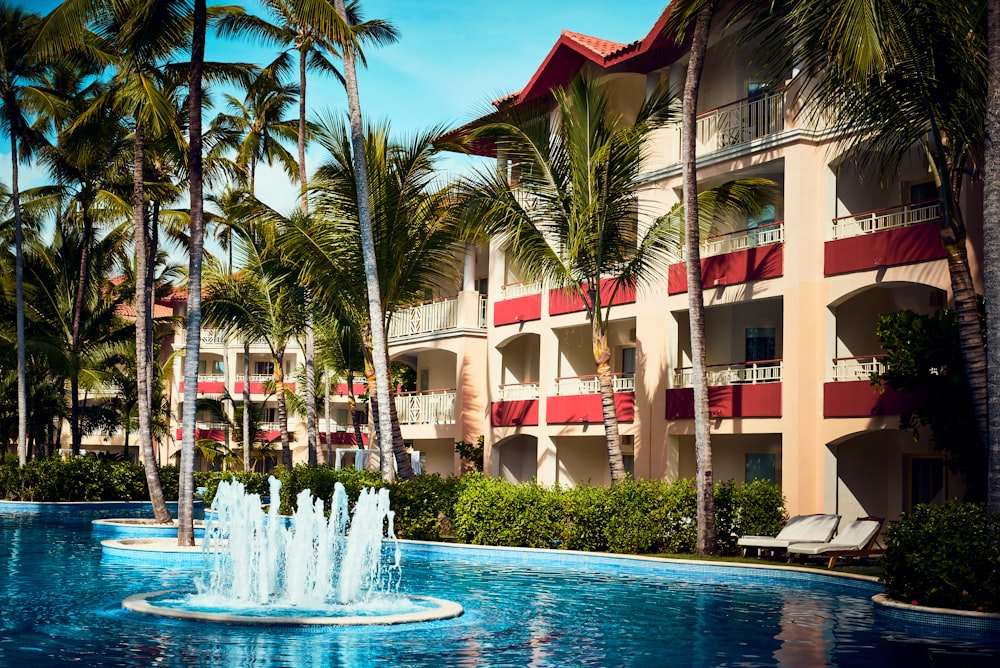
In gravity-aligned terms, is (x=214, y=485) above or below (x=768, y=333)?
below

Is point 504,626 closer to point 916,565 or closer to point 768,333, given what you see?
point 916,565

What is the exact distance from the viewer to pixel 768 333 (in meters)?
26.0

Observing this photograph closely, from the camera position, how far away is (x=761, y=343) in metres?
26.0

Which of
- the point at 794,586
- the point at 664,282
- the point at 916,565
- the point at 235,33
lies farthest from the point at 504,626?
the point at 235,33

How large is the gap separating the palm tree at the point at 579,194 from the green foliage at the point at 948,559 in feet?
26.6

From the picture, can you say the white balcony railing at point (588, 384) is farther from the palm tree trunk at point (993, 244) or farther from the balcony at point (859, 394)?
the palm tree trunk at point (993, 244)

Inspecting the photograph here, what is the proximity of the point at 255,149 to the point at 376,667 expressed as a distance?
3096 cm

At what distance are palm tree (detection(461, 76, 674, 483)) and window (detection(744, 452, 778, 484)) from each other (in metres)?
5.24

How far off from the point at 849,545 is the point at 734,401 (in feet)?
17.6

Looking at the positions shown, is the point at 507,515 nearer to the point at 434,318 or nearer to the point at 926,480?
the point at 926,480

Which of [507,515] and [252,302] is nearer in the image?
[507,515]

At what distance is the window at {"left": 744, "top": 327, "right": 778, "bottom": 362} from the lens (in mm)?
25906

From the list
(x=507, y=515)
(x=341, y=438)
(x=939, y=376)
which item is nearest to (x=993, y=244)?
(x=939, y=376)

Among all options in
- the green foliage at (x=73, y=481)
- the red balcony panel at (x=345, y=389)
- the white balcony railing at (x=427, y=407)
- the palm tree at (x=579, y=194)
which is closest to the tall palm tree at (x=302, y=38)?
the white balcony railing at (x=427, y=407)
